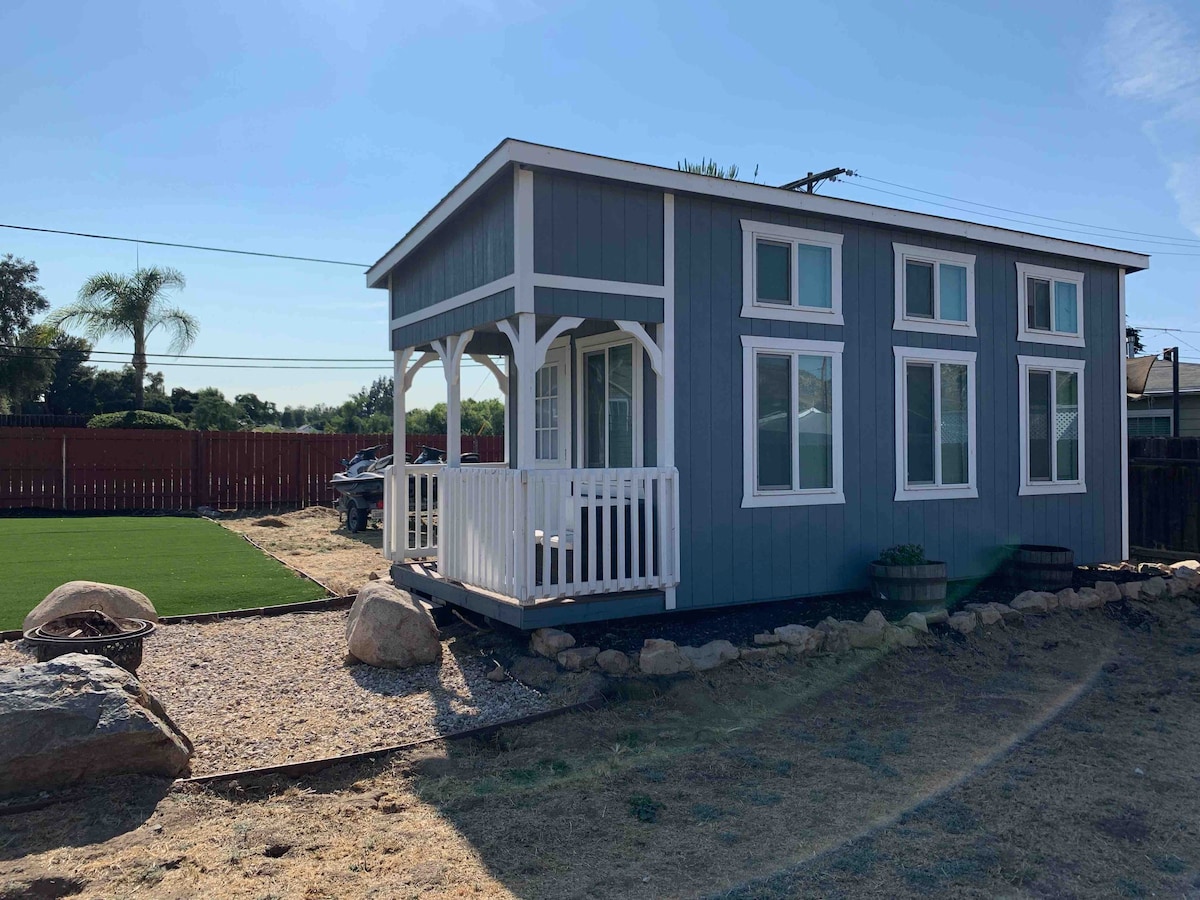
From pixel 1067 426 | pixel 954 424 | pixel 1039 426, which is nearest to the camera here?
pixel 954 424

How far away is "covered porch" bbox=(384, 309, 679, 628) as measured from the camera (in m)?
6.62

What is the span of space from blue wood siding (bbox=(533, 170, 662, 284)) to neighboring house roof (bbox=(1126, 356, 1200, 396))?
15516mm

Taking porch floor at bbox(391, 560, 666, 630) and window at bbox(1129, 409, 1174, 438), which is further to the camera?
window at bbox(1129, 409, 1174, 438)

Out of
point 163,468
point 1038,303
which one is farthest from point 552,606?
point 163,468

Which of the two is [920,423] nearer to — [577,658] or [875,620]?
[875,620]

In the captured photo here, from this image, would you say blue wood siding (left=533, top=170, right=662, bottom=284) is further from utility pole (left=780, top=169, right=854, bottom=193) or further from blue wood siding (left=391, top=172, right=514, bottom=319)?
utility pole (left=780, top=169, right=854, bottom=193)

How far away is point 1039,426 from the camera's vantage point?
9.95m

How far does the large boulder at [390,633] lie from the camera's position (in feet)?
21.8

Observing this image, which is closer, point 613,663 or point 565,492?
point 613,663

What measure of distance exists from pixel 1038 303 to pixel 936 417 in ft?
7.12

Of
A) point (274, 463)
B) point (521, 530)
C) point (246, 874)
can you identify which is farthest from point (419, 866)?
point (274, 463)

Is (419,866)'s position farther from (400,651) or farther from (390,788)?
(400,651)

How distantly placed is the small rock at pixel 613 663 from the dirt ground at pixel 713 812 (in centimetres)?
29

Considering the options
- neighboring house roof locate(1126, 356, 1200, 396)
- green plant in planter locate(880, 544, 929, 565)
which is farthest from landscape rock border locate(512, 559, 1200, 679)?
neighboring house roof locate(1126, 356, 1200, 396)
